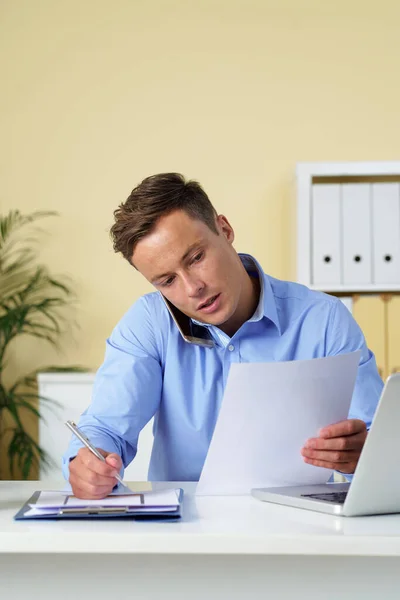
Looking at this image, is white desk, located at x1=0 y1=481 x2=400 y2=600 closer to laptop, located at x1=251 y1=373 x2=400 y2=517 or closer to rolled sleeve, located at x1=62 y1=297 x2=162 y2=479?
laptop, located at x1=251 y1=373 x2=400 y2=517

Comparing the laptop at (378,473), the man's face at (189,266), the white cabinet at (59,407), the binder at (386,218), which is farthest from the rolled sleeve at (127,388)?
the binder at (386,218)

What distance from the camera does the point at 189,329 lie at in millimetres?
1704

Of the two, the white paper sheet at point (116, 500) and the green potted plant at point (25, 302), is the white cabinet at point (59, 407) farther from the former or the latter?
the white paper sheet at point (116, 500)

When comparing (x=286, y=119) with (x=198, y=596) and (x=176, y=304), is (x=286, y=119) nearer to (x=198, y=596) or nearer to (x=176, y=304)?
(x=176, y=304)

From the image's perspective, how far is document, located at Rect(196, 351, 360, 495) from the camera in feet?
4.02

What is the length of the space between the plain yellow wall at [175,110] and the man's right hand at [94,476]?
7.63 ft

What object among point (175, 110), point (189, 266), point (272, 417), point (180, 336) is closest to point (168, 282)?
point (189, 266)

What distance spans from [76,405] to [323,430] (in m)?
2.03

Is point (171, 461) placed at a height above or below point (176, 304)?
below

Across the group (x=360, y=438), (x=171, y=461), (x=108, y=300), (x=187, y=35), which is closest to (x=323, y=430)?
(x=360, y=438)

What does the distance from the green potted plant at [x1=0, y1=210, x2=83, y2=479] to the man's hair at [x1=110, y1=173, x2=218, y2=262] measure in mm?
1874

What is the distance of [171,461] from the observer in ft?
5.51

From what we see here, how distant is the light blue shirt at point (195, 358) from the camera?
5.39ft

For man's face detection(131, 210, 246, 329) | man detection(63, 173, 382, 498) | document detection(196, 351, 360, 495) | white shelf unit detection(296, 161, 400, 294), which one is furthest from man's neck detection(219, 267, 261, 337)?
white shelf unit detection(296, 161, 400, 294)
